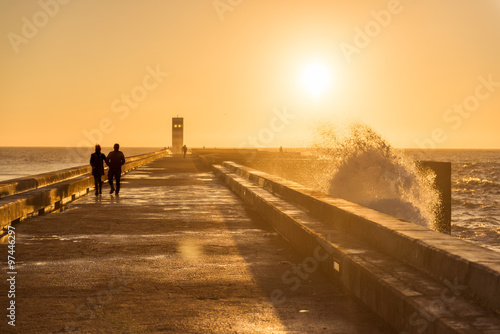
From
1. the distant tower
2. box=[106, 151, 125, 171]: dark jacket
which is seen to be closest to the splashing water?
box=[106, 151, 125, 171]: dark jacket

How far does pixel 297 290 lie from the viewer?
7238mm

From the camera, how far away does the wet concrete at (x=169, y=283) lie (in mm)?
5820

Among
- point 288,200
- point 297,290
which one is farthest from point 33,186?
point 297,290

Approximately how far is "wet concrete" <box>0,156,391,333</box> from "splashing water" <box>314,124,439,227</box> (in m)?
13.4

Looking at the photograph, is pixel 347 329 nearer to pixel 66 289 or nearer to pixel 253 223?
pixel 66 289

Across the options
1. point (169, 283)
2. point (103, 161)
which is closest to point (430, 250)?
point (169, 283)

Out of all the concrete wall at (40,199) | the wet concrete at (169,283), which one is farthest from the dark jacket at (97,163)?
the wet concrete at (169,283)

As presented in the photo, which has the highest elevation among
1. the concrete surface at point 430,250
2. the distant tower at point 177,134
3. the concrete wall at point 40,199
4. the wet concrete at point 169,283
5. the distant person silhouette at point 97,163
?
Result: the distant tower at point 177,134

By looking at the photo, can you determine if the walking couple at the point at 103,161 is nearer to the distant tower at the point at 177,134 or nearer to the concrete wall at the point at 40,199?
the concrete wall at the point at 40,199

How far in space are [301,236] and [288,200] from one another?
18.9 feet

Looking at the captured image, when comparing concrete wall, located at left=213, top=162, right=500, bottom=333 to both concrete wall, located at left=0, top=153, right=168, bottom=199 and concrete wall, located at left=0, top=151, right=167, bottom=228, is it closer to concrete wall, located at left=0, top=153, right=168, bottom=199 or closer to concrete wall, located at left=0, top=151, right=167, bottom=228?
concrete wall, located at left=0, top=151, right=167, bottom=228

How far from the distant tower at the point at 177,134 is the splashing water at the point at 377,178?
122767 millimetres

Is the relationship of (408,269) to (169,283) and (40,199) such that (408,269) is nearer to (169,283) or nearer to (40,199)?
(169,283)

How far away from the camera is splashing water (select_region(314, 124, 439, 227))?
2573cm
